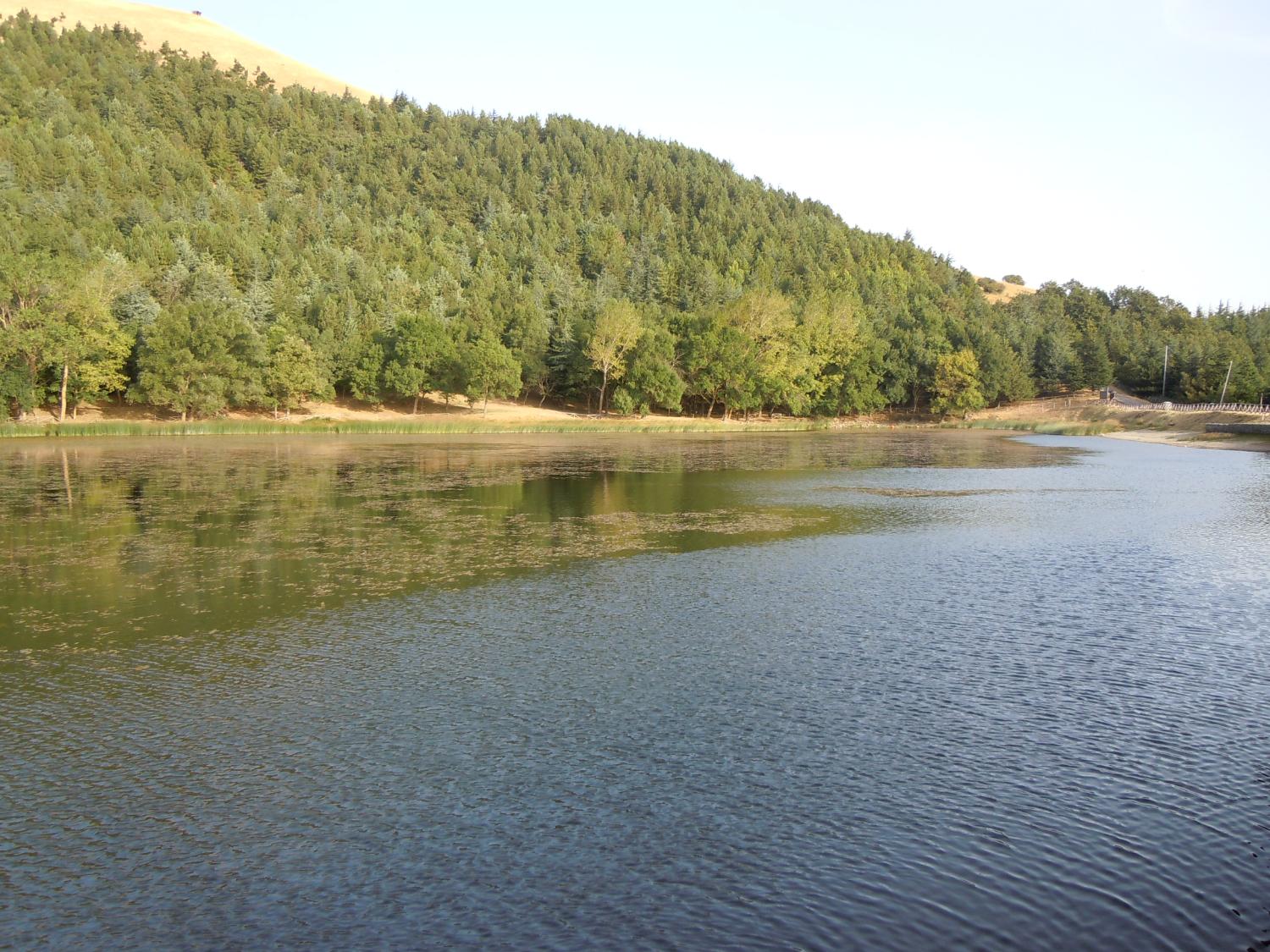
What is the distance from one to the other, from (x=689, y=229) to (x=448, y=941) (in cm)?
17753

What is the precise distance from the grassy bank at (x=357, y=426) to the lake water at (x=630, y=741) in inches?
1846

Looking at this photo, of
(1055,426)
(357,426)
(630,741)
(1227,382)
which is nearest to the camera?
(630,741)

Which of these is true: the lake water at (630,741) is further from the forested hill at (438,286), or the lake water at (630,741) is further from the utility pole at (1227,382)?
the utility pole at (1227,382)

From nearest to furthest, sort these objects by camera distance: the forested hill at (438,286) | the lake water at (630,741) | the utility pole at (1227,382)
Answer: the lake water at (630,741) < the forested hill at (438,286) < the utility pole at (1227,382)

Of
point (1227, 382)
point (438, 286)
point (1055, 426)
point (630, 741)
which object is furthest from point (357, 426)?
point (1227, 382)

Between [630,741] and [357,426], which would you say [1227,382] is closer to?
[357,426]

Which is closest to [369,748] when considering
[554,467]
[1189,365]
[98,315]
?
[554,467]

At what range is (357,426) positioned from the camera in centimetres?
7938

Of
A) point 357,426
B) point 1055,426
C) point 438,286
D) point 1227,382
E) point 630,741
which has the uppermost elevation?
point 438,286

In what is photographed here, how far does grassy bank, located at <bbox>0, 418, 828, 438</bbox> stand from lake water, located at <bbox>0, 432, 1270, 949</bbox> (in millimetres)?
46883

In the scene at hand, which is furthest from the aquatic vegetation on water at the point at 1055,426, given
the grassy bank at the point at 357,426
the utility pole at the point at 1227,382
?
the grassy bank at the point at 357,426

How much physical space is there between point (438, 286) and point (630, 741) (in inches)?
4627

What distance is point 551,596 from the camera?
63.7 ft

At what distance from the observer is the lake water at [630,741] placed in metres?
8.11
